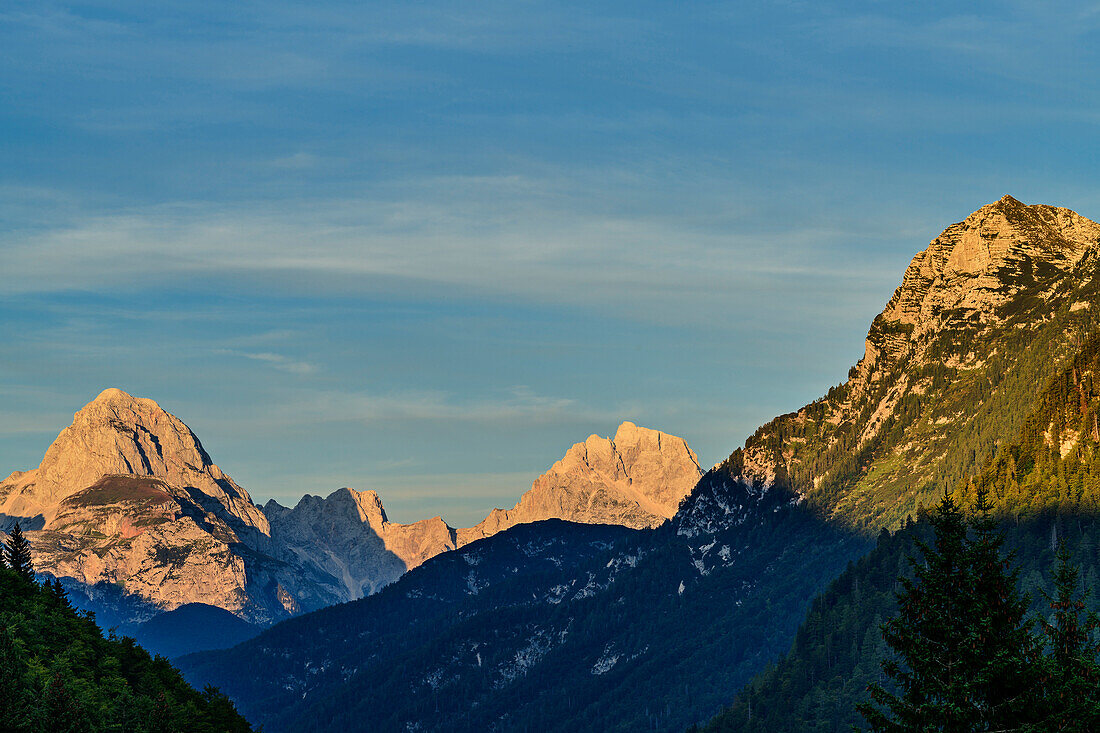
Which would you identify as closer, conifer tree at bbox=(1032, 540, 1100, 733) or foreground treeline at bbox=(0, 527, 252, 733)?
conifer tree at bbox=(1032, 540, 1100, 733)

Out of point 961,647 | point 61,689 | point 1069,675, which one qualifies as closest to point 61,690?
point 61,689

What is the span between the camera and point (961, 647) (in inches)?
2343

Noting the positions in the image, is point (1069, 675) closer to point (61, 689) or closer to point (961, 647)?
point (961, 647)

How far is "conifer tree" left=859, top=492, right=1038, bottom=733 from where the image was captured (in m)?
58.7

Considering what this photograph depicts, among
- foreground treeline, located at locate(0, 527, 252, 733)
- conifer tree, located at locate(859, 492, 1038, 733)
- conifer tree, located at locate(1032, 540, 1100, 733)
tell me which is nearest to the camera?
conifer tree, located at locate(1032, 540, 1100, 733)

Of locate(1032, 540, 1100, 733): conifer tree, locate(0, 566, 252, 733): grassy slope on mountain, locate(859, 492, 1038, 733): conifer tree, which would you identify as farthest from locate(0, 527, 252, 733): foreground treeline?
locate(1032, 540, 1100, 733): conifer tree

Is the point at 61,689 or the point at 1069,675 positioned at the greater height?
the point at 61,689

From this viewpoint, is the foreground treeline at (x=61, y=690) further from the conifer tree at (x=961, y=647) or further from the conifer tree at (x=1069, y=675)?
the conifer tree at (x=1069, y=675)

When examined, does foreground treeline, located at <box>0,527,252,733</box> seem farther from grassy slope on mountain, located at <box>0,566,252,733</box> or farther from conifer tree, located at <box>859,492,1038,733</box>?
conifer tree, located at <box>859,492,1038,733</box>

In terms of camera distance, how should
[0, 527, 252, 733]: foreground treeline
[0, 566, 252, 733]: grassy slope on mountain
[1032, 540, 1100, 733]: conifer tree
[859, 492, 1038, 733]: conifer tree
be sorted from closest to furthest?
[1032, 540, 1100, 733]: conifer tree, [859, 492, 1038, 733]: conifer tree, [0, 527, 252, 733]: foreground treeline, [0, 566, 252, 733]: grassy slope on mountain

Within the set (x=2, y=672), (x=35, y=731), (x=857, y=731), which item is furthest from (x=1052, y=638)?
(x=2, y=672)

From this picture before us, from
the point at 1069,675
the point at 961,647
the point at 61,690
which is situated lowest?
the point at 1069,675

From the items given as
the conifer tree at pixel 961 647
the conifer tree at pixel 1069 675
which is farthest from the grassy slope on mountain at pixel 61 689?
the conifer tree at pixel 1069 675

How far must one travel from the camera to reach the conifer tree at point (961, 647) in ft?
193
